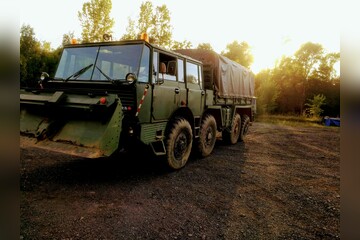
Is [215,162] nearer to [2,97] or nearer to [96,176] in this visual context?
[96,176]

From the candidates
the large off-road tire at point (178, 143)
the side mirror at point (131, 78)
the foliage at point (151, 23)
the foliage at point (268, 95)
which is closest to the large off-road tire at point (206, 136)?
the large off-road tire at point (178, 143)

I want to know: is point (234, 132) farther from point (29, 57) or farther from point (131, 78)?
point (29, 57)

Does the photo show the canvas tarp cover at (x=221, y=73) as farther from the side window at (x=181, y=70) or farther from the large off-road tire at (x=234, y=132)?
the side window at (x=181, y=70)

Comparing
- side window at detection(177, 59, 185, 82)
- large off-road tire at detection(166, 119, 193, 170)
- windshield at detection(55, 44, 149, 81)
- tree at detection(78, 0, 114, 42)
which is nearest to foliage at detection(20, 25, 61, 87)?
tree at detection(78, 0, 114, 42)

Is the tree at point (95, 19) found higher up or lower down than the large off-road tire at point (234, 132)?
higher up

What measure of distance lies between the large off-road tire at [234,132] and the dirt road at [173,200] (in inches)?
103

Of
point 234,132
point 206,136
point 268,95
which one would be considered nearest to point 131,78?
point 206,136

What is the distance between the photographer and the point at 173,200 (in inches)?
171

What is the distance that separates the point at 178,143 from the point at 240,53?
42.8m

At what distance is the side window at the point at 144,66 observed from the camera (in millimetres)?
4867

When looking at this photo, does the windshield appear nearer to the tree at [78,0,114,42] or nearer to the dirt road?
the dirt road

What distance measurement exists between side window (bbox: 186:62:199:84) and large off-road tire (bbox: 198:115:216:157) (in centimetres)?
116

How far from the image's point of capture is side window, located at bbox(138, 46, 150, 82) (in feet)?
16.0

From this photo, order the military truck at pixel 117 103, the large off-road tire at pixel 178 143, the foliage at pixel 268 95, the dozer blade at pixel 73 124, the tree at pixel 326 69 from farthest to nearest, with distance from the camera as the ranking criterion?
the tree at pixel 326 69 → the foliage at pixel 268 95 → the large off-road tire at pixel 178 143 → the military truck at pixel 117 103 → the dozer blade at pixel 73 124
